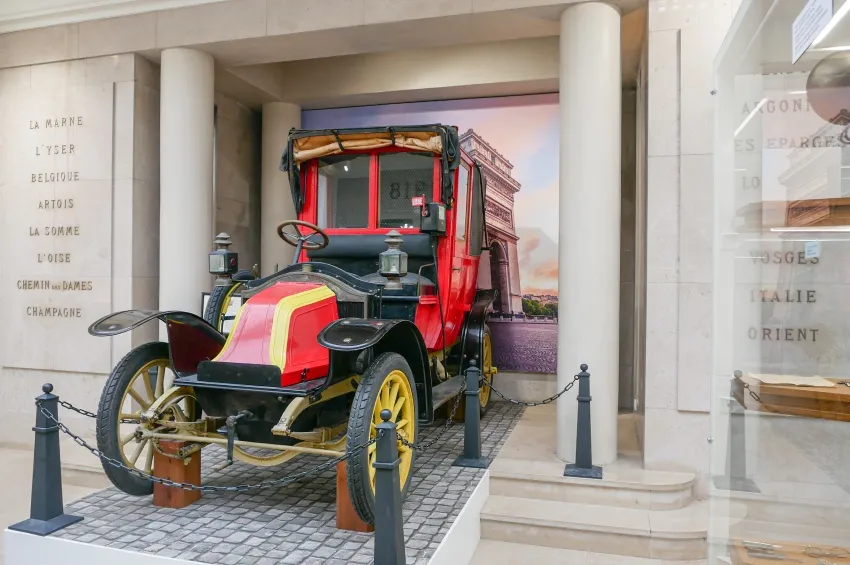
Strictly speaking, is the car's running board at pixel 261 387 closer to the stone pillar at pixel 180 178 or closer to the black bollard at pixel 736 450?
the black bollard at pixel 736 450

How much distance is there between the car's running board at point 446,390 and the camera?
4602 millimetres

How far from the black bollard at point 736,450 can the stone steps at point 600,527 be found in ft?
3.89

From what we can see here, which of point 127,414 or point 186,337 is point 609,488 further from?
point 127,414

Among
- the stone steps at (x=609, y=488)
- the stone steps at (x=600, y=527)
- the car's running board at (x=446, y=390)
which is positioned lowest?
the stone steps at (x=600, y=527)

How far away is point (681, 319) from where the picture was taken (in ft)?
15.8

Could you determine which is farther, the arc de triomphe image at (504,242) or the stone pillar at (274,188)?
the stone pillar at (274,188)

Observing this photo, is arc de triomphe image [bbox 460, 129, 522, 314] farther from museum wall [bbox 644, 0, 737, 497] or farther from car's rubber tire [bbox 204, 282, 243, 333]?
car's rubber tire [bbox 204, 282, 243, 333]

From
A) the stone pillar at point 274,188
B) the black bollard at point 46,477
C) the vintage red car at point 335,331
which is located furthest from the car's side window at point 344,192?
the black bollard at point 46,477

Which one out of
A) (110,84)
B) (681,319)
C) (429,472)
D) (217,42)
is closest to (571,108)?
(681,319)

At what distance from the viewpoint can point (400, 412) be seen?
3.89 metres

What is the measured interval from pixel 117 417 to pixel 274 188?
451 centimetres

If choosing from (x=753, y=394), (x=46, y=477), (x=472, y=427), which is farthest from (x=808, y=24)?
(x=46, y=477)

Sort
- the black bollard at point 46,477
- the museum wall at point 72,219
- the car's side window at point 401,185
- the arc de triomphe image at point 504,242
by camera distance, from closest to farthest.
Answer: the black bollard at point 46,477 < the car's side window at point 401,185 < the museum wall at point 72,219 < the arc de triomphe image at point 504,242

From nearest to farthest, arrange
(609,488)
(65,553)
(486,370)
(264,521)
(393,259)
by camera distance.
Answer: (65,553), (264,521), (393,259), (609,488), (486,370)
